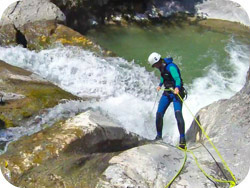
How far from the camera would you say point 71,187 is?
416 centimetres

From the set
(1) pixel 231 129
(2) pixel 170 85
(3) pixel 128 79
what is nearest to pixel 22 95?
(2) pixel 170 85

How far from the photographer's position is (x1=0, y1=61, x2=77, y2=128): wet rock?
6.95 m

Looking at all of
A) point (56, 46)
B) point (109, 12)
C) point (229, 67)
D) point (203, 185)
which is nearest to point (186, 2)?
point (109, 12)

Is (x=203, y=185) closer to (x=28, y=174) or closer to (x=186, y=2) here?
(x=28, y=174)

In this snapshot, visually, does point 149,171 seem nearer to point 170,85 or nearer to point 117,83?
point 170,85

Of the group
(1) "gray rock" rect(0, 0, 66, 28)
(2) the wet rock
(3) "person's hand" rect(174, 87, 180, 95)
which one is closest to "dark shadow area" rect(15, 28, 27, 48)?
(1) "gray rock" rect(0, 0, 66, 28)

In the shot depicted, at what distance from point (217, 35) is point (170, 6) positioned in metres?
3.50

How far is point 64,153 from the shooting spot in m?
4.93

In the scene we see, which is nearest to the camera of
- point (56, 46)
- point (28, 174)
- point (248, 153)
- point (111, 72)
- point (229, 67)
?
point (28, 174)

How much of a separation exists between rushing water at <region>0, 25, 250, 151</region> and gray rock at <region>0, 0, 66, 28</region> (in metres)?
1.46

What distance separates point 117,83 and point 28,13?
5046 millimetres

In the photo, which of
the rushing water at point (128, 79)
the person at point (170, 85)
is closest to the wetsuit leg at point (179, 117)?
the person at point (170, 85)

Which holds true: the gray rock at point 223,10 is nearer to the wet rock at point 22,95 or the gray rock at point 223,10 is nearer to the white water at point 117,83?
the white water at point 117,83

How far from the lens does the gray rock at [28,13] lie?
480 inches
